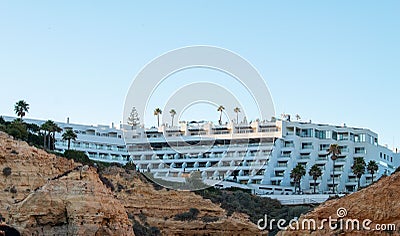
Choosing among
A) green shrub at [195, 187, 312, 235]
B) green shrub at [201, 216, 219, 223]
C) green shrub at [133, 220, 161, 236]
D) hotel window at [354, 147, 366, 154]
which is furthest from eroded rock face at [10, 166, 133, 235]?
hotel window at [354, 147, 366, 154]

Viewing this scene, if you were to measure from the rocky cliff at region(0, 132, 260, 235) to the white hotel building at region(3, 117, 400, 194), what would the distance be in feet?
83.5

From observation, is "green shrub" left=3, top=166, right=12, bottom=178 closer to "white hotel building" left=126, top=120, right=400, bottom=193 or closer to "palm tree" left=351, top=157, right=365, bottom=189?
"white hotel building" left=126, top=120, right=400, bottom=193

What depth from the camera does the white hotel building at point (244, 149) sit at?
78.4 meters

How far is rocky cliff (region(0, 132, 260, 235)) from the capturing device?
118 ft

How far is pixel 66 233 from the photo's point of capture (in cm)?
3603

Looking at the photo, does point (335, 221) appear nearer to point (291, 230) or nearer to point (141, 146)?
point (291, 230)

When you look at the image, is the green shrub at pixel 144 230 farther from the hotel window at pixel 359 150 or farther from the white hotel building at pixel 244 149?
the hotel window at pixel 359 150

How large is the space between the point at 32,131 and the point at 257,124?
28.3m

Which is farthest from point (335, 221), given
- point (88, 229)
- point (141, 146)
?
point (141, 146)

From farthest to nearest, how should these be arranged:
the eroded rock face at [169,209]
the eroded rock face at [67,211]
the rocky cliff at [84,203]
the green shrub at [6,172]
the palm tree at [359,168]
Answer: the palm tree at [359,168] → the eroded rock face at [169,209] → the green shrub at [6,172] → the rocky cliff at [84,203] → the eroded rock face at [67,211]

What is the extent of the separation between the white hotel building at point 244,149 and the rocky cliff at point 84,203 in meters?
25.5

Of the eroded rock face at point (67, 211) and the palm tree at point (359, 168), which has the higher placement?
the palm tree at point (359, 168)
